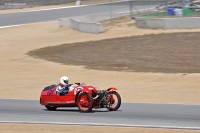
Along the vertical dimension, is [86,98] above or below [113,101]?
above

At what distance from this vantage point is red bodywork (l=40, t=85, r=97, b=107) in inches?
633

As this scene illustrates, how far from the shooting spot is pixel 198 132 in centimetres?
1318

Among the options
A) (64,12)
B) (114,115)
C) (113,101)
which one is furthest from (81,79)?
(64,12)

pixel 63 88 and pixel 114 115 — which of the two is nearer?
pixel 114 115

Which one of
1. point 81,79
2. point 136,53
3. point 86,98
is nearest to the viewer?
point 86,98

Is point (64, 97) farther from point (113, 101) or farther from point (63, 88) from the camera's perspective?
Answer: point (113, 101)

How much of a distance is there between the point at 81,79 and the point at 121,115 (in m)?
10.6

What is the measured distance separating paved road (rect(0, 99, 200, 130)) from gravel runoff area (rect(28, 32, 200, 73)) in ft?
32.5

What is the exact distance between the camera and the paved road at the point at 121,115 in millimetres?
14547

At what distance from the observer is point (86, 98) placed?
52.2 feet

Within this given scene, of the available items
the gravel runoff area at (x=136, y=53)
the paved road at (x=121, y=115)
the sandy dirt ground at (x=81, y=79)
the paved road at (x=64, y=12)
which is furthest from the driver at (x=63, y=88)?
→ the paved road at (x=64, y=12)

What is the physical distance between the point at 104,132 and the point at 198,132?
195cm

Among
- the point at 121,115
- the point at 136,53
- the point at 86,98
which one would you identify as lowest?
the point at 136,53

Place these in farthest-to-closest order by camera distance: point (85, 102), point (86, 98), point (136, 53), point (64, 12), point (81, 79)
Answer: point (64, 12) → point (136, 53) → point (81, 79) → point (85, 102) → point (86, 98)
